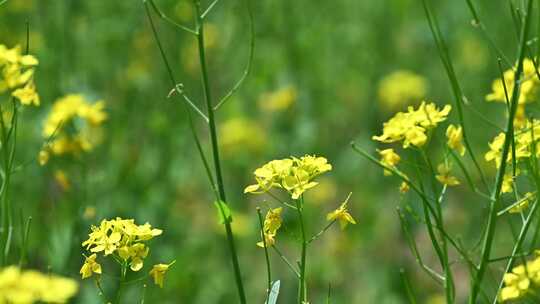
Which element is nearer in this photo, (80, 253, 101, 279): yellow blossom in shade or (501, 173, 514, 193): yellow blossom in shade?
(80, 253, 101, 279): yellow blossom in shade

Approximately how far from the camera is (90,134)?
4.34m

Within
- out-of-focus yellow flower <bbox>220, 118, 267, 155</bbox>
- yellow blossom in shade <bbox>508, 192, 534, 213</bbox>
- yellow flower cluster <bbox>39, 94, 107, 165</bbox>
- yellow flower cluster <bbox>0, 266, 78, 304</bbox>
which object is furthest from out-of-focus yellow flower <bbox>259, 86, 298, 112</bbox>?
yellow flower cluster <bbox>0, 266, 78, 304</bbox>

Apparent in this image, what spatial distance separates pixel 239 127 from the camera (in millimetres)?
5320

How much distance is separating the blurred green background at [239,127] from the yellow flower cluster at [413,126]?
4.82ft

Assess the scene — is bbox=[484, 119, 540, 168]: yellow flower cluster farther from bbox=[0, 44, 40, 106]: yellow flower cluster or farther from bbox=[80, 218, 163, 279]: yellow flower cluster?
bbox=[0, 44, 40, 106]: yellow flower cluster

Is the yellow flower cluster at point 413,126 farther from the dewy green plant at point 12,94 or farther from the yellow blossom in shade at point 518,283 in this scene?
the dewy green plant at point 12,94

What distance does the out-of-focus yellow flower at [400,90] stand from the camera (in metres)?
5.42

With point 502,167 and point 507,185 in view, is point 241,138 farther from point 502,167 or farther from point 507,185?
Answer: point 502,167

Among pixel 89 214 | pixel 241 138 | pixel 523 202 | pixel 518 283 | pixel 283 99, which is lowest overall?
pixel 518 283

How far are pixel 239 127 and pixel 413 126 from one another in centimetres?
314

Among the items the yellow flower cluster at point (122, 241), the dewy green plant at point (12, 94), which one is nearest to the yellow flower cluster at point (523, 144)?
the yellow flower cluster at point (122, 241)

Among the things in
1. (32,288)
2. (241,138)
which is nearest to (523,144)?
(32,288)

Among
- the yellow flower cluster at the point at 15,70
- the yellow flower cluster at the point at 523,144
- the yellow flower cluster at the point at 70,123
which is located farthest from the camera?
the yellow flower cluster at the point at 70,123

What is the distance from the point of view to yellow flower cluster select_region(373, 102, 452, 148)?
2197mm
